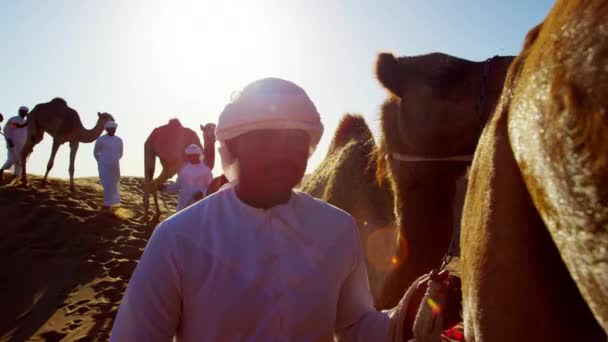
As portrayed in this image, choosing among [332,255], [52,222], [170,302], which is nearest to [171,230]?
[170,302]

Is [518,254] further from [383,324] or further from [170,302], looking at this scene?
[170,302]

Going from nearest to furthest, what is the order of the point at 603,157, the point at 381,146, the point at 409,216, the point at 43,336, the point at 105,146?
the point at 603,157 < the point at 409,216 < the point at 381,146 < the point at 43,336 < the point at 105,146

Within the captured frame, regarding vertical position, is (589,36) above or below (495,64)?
below

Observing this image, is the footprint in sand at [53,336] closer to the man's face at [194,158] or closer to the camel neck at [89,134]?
the man's face at [194,158]

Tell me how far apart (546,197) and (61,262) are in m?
9.03

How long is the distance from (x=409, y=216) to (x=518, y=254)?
168 cm

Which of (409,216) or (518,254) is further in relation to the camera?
(409,216)

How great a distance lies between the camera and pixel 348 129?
578 centimetres

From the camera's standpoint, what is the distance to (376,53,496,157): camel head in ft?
6.41

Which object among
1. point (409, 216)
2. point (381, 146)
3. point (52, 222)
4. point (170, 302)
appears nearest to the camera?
point (170, 302)

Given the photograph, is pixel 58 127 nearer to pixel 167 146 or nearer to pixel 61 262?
pixel 167 146

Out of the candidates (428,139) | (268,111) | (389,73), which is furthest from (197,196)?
(268,111)

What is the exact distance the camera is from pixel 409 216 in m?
2.38

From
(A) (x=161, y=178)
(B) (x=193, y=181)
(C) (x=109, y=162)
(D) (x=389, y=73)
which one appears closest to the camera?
(D) (x=389, y=73)
